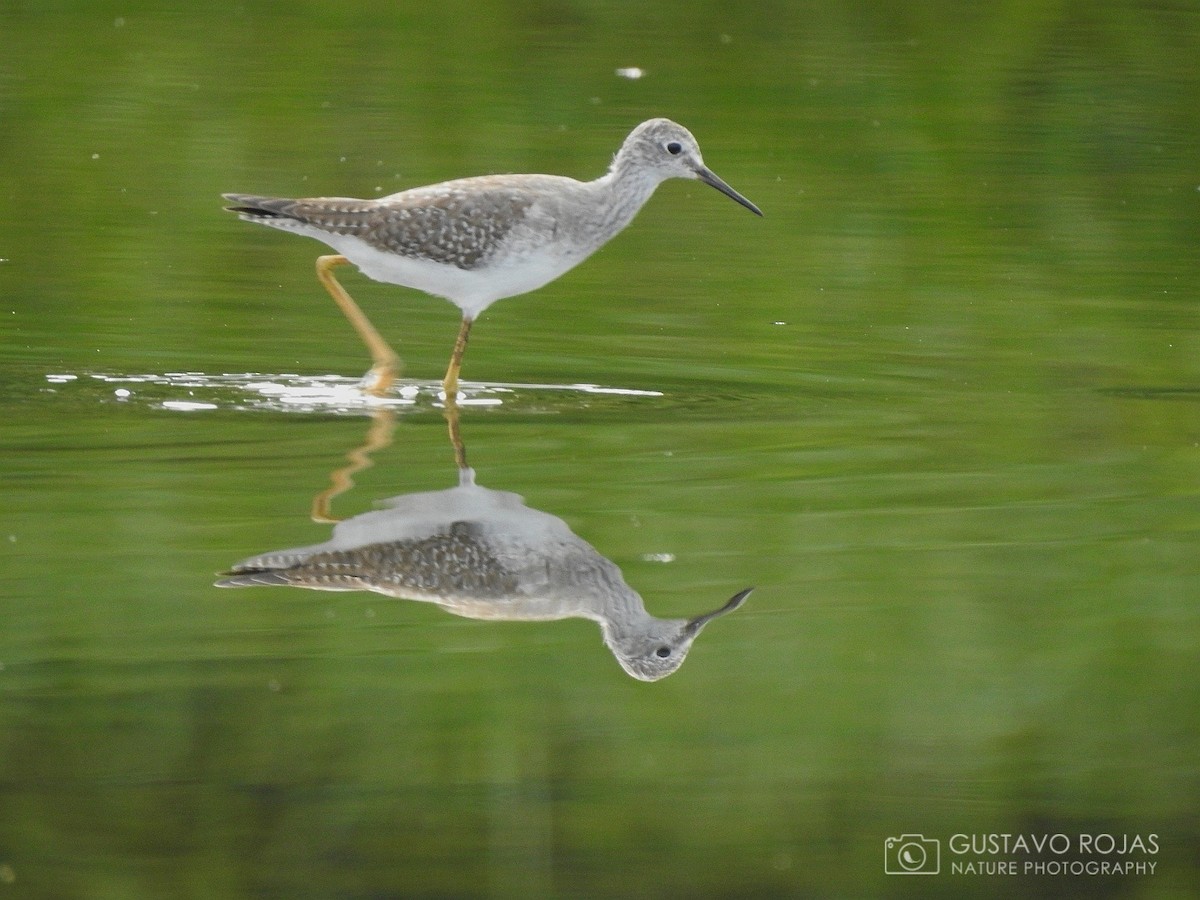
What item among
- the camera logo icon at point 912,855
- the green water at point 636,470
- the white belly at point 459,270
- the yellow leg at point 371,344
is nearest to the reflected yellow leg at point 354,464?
Answer: the green water at point 636,470

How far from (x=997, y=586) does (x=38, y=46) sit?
12790mm

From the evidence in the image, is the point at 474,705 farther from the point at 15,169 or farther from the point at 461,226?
the point at 15,169

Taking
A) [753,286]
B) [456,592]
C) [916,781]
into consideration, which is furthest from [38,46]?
[916,781]

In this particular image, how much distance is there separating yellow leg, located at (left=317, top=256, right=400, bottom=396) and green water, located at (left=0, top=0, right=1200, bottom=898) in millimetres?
223

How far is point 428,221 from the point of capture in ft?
30.8

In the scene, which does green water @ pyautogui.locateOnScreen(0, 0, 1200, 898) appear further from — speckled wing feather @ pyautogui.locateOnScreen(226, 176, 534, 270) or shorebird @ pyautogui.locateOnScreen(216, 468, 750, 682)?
Answer: speckled wing feather @ pyautogui.locateOnScreen(226, 176, 534, 270)

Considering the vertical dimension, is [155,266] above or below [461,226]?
below

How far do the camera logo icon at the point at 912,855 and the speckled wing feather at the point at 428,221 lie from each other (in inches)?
193

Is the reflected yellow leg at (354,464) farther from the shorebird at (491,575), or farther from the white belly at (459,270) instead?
the white belly at (459,270)

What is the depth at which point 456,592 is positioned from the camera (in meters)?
6.38

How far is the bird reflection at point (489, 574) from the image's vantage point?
607cm

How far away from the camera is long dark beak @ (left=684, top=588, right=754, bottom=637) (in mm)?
6145

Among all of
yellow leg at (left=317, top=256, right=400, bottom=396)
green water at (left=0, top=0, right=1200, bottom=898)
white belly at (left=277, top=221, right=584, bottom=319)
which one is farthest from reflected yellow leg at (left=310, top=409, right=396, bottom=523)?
white belly at (left=277, top=221, right=584, bottom=319)

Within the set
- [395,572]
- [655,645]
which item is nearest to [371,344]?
[395,572]
